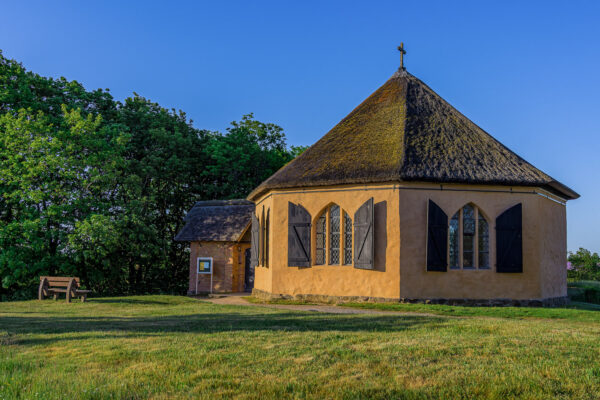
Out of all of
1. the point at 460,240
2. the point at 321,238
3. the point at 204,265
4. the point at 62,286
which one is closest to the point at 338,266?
the point at 321,238

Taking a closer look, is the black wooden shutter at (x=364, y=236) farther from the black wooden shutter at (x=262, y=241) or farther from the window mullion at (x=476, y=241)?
the black wooden shutter at (x=262, y=241)

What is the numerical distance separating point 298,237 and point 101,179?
11284mm

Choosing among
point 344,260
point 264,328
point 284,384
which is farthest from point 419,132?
point 284,384

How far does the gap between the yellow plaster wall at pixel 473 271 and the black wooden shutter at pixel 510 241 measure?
0.17 metres

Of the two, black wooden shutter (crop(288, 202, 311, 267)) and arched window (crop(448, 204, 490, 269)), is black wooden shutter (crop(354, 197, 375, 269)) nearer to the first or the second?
black wooden shutter (crop(288, 202, 311, 267))

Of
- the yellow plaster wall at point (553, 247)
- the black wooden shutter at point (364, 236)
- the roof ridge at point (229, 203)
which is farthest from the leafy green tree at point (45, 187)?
the yellow plaster wall at point (553, 247)

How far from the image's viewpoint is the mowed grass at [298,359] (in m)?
5.24

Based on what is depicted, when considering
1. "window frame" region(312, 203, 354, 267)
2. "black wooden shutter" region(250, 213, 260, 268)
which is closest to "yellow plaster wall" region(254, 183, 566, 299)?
"window frame" region(312, 203, 354, 267)

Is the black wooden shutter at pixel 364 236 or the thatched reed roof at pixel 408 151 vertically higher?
the thatched reed roof at pixel 408 151

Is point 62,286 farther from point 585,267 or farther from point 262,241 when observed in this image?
point 585,267

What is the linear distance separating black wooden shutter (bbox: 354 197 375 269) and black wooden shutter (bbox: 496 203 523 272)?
382 cm

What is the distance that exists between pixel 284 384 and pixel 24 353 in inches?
160

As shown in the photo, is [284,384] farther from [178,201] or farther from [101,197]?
[178,201]

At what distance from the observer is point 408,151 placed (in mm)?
15789
